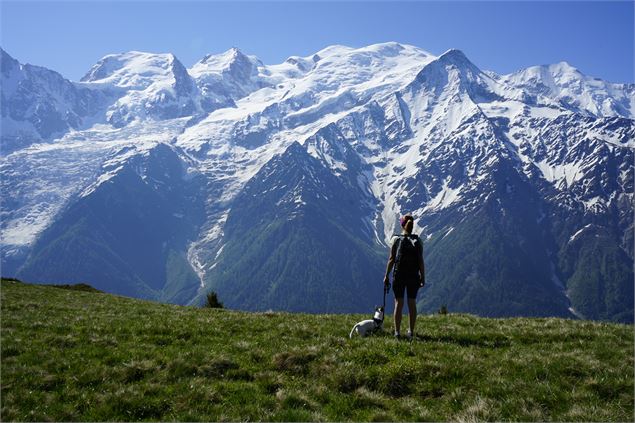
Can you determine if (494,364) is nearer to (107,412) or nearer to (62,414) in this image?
(107,412)

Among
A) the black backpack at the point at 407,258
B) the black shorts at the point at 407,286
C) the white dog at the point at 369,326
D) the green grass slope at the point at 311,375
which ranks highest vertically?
the black backpack at the point at 407,258

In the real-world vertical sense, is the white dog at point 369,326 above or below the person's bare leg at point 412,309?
below

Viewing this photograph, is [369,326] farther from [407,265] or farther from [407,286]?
[407,265]

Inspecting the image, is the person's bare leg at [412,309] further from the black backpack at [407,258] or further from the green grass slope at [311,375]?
the black backpack at [407,258]

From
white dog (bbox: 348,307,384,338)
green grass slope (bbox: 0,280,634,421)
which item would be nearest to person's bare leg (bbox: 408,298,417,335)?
green grass slope (bbox: 0,280,634,421)

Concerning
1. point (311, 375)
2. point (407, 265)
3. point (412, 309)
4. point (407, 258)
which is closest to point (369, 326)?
point (412, 309)

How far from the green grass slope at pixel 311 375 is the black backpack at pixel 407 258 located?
2727mm

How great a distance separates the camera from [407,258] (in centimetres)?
1905

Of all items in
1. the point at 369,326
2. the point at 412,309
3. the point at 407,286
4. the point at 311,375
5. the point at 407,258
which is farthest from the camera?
the point at 369,326

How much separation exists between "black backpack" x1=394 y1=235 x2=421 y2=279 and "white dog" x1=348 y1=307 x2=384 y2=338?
112 inches

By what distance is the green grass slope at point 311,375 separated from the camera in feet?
41.9

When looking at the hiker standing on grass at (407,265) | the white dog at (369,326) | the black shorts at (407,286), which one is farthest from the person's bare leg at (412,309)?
the white dog at (369,326)

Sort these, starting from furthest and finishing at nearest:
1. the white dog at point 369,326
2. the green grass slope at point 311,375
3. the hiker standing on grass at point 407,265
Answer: the white dog at point 369,326 < the hiker standing on grass at point 407,265 < the green grass slope at point 311,375

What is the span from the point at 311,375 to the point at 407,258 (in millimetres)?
6217
